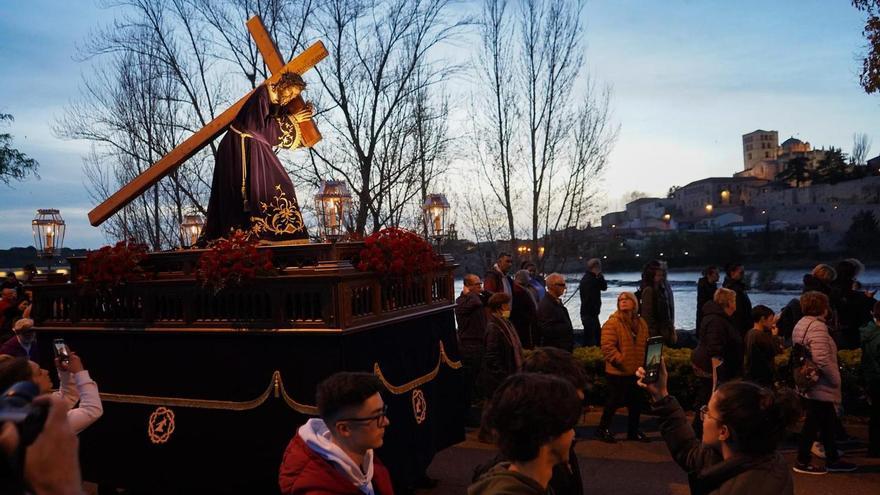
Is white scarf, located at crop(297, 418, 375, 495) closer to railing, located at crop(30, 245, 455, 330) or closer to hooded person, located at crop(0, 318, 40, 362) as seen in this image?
railing, located at crop(30, 245, 455, 330)

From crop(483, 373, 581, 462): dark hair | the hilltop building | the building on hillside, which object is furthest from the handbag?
the building on hillside

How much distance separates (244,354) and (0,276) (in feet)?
36.2

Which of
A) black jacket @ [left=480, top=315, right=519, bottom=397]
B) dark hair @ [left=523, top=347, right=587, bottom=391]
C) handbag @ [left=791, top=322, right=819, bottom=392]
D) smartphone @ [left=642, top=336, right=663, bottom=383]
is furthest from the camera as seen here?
black jacket @ [left=480, top=315, right=519, bottom=397]

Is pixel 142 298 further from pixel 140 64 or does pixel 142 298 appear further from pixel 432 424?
pixel 140 64

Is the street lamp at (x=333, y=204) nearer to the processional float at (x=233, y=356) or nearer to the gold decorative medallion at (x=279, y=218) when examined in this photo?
the processional float at (x=233, y=356)

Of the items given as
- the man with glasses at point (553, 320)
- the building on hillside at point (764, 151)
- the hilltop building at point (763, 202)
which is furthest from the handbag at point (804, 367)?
the building on hillside at point (764, 151)

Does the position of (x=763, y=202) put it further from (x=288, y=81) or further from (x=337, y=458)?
(x=337, y=458)

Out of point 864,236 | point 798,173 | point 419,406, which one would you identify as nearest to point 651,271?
point 419,406

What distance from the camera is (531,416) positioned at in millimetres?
2293

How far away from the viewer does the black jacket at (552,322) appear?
30.0 feet

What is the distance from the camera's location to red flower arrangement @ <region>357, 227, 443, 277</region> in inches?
216

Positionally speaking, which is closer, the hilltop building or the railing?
the railing

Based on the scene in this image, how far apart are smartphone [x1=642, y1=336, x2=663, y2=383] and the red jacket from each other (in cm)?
151

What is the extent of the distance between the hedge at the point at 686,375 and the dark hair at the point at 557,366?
4.82 metres
